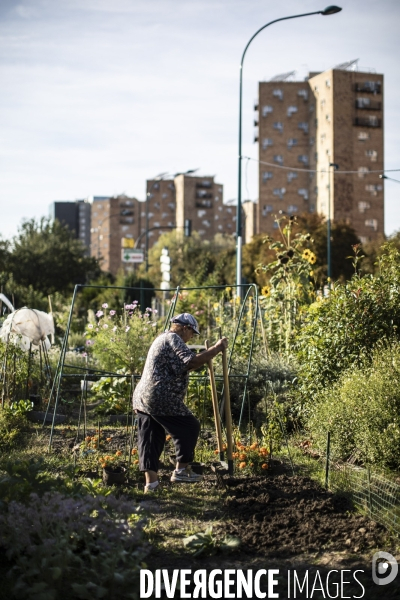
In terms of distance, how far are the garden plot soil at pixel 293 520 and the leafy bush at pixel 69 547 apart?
1.13 m

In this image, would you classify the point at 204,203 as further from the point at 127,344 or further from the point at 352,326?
the point at 352,326

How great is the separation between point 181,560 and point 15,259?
35829 mm

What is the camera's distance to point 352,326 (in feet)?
29.3

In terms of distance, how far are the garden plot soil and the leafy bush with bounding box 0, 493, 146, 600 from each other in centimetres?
113

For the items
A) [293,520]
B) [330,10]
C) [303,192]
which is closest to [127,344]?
[293,520]

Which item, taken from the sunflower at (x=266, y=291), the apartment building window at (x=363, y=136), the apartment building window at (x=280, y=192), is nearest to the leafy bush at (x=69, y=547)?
the sunflower at (x=266, y=291)

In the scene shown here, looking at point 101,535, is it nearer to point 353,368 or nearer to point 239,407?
point 353,368

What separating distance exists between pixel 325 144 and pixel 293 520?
8047 centimetres

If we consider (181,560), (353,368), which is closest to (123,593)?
(181,560)

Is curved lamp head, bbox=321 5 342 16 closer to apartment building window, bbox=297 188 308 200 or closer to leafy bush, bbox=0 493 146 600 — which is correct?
leafy bush, bbox=0 493 146 600

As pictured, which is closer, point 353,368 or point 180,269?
point 353,368

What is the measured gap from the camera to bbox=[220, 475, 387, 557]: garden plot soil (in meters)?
5.25

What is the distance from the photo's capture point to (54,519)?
4.41m

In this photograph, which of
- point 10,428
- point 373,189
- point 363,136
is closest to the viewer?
point 10,428
